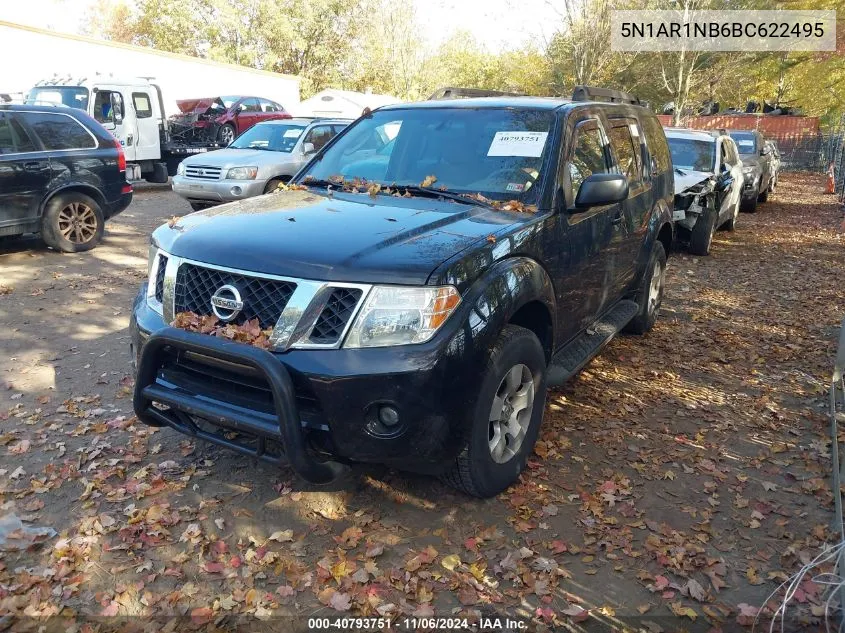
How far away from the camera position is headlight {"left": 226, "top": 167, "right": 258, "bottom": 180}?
38.3 ft

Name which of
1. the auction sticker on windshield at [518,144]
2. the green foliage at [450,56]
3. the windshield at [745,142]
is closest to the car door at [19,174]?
the auction sticker on windshield at [518,144]

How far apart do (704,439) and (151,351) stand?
3.37 metres

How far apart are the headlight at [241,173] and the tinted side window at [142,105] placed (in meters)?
6.22

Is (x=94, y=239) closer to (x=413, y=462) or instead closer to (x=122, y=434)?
(x=122, y=434)

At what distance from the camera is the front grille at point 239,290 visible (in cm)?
299

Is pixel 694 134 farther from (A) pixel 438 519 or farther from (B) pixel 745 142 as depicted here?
(A) pixel 438 519

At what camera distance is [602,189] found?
386cm

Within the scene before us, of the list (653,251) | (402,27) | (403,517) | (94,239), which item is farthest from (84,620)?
(402,27)

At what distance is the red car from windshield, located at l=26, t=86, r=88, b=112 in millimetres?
3927

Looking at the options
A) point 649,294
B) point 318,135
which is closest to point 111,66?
point 318,135

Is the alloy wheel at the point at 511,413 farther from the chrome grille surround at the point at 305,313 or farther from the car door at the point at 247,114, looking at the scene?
the car door at the point at 247,114

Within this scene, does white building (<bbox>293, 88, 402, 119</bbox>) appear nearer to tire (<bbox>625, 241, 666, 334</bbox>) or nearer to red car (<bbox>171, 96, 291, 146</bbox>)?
red car (<bbox>171, 96, 291, 146</bbox>)

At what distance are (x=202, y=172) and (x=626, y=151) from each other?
872 cm

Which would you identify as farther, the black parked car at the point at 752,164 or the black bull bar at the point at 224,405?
the black parked car at the point at 752,164
